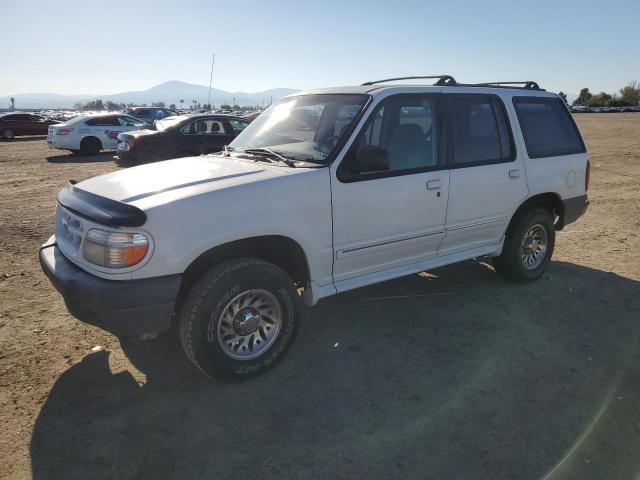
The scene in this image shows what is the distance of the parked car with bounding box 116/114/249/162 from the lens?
10727 mm

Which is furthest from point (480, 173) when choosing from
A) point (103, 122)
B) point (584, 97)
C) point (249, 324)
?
point (584, 97)

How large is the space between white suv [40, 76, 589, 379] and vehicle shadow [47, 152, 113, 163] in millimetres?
12950

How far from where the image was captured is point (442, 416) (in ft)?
9.46

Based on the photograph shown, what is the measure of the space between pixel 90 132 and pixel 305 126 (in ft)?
49.7

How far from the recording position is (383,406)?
117 inches

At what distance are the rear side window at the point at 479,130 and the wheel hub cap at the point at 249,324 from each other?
2.05 m

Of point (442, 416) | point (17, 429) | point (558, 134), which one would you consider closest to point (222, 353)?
point (17, 429)

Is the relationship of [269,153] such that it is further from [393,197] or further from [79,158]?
[79,158]

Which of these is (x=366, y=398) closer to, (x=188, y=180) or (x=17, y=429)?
(x=188, y=180)

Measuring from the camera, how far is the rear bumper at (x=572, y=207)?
16.5ft

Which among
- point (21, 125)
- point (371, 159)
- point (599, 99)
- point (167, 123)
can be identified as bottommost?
point (371, 159)

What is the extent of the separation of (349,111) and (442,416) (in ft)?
7.54

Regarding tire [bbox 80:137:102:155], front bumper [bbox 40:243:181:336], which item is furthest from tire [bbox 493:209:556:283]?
tire [bbox 80:137:102:155]

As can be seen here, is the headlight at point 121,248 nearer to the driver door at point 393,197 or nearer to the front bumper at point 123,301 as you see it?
the front bumper at point 123,301
